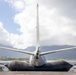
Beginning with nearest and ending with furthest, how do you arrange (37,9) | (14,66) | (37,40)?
1. (14,66)
2. (37,40)
3. (37,9)

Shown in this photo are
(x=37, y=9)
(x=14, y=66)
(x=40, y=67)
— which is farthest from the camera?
(x=37, y=9)

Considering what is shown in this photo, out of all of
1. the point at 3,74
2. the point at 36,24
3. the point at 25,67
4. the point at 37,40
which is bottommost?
the point at 3,74

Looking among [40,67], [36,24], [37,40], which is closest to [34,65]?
[40,67]

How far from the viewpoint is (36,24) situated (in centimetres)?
5869

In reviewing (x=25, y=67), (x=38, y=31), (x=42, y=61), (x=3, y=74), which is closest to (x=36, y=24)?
(x=38, y=31)

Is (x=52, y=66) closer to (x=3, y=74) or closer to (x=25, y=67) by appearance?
(x=25, y=67)

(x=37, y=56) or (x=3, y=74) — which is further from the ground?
(x=37, y=56)

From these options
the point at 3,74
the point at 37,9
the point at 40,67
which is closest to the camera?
the point at 3,74

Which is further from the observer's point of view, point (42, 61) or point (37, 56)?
point (42, 61)

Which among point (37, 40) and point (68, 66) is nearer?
point (68, 66)

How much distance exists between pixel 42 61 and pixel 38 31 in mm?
8412

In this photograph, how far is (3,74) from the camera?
16.2 m

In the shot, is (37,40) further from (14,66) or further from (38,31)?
(14,66)

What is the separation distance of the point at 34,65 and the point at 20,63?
2920 mm
